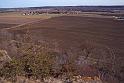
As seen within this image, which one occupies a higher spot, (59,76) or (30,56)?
(30,56)

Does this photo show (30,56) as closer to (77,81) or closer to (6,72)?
(6,72)

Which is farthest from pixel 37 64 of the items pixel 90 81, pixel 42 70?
pixel 90 81

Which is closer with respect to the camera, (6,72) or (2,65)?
(6,72)

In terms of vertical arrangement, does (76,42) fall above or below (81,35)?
above

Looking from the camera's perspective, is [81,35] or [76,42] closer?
[76,42]

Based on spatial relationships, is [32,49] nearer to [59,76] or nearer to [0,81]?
[59,76]

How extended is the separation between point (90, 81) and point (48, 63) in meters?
1.56

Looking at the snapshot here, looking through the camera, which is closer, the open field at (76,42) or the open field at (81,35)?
the open field at (76,42)

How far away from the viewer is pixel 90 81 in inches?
427

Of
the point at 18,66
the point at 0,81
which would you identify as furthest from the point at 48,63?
the point at 0,81

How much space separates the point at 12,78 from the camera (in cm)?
999

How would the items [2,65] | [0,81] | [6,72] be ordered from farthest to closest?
1. [2,65]
2. [6,72]
3. [0,81]

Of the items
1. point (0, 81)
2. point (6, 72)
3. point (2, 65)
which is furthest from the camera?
point (2, 65)

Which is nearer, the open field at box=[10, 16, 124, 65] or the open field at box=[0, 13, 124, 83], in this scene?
the open field at box=[0, 13, 124, 83]
